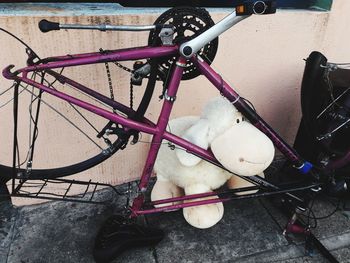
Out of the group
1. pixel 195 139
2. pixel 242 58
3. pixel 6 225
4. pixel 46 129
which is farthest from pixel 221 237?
pixel 6 225

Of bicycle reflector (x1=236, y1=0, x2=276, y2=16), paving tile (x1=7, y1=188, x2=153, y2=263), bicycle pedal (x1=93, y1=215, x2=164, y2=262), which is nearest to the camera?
bicycle reflector (x1=236, y1=0, x2=276, y2=16)

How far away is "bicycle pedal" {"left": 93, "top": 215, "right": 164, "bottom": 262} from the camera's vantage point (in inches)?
92.4

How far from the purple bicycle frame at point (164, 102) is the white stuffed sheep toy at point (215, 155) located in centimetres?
8

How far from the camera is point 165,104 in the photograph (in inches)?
77.4

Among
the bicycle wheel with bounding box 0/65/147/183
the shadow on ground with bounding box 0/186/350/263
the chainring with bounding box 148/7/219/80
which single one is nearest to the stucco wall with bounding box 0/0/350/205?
the bicycle wheel with bounding box 0/65/147/183

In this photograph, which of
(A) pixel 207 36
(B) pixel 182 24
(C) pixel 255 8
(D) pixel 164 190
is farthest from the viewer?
(D) pixel 164 190

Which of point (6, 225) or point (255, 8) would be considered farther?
point (6, 225)

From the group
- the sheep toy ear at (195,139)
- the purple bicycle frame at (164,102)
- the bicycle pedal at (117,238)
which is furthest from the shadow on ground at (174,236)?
the sheep toy ear at (195,139)

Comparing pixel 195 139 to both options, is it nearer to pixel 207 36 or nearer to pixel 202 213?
pixel 202 213

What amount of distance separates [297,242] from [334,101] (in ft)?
3.88

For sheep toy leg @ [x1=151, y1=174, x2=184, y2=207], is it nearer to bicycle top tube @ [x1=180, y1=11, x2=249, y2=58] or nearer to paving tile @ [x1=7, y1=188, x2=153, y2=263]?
paving tile @ [x1=7, y1=188, x2=153, y2=263]

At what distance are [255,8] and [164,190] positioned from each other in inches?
62.2

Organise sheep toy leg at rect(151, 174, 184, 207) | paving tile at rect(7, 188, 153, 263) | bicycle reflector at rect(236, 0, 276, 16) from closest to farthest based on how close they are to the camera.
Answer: bicycle reflector at rect(236, 0, 276, 16)
paving tile at rect(7, 188, 153, 263)
sheep toy leg at rect(151, 174, 184, 207)

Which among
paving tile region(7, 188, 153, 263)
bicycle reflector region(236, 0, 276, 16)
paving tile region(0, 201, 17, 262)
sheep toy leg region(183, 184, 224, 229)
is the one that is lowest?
paving tile region(0, 201, 17, 262)
